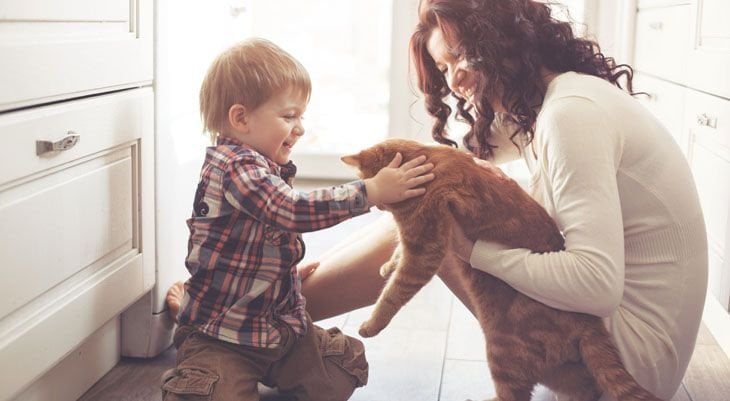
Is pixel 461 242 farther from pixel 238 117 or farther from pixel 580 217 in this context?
pixel 238 117

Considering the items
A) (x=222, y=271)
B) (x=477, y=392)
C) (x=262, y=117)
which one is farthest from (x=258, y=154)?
(x=477, y=392)

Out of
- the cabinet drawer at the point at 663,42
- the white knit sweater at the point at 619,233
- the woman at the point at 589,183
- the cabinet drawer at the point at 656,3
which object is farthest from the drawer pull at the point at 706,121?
the white knit sweater at the point at 619,233

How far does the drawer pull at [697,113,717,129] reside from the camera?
6.70ft

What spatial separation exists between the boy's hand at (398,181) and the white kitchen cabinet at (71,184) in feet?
1.60

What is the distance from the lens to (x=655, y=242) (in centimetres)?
148

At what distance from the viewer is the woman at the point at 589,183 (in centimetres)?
138

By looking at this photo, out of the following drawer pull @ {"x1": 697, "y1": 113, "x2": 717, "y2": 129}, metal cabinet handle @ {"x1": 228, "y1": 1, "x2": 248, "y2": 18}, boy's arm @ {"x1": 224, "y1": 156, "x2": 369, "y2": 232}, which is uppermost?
metal cabinet handle @ {"x1": 228, "y1": 1, "x2": 248, "y2": 18}

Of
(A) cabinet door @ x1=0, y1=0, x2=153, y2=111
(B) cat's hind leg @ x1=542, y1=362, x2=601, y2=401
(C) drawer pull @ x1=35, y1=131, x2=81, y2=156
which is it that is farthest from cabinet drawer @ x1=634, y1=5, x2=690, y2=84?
(C) drawer pull @ x1=35, y1=131, x2=81, y2=156

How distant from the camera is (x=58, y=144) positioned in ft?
4.84

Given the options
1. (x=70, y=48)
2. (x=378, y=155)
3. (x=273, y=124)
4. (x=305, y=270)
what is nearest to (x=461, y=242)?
(x=378, y=155)

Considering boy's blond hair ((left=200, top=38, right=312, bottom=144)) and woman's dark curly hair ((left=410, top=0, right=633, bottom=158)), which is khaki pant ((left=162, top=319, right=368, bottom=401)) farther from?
woman's dark curly hair ((left=410, top=0, right=633, bottom=158))

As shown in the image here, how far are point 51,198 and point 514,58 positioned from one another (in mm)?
761

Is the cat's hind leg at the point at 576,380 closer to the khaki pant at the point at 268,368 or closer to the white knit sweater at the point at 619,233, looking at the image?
the white knit sweater at the point at 619,233

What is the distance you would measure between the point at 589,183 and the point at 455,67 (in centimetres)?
34
